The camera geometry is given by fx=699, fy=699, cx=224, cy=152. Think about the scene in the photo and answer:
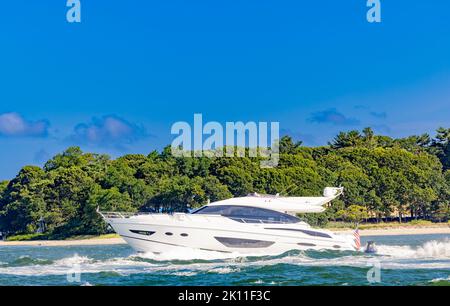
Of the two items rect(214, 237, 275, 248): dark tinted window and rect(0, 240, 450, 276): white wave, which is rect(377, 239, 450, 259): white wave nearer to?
rect(0, 240, 450, 276): white wave

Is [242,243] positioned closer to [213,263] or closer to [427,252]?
[213,263]

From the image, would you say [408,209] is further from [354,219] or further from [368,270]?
[368,270]

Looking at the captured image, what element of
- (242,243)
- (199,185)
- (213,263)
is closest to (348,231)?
(199,185)

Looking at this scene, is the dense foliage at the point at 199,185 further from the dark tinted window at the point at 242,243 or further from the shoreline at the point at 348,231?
the dark tinted window at the point at 242,243

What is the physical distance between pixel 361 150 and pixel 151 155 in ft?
97.2

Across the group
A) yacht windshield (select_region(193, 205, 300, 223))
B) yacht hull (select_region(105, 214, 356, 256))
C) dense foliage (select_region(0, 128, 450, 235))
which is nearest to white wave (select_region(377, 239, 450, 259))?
yacht hull (select_region(105, 214, 356, 256))

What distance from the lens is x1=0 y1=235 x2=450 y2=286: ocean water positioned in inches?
1109

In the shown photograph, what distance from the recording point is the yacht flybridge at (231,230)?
36219mm

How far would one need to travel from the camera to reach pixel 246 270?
3122 centimetres

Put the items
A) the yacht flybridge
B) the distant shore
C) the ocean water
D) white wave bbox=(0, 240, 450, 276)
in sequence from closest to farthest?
the ocean water, white wave bbox=(0, 240, 450, 276), the yacht flybridge, the distant shore

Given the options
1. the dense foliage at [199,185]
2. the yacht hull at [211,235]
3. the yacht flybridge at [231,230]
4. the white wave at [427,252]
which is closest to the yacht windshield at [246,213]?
the yacht flybridge at [231,230]

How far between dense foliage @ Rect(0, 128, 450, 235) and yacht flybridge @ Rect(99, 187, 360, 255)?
35.4 meters
